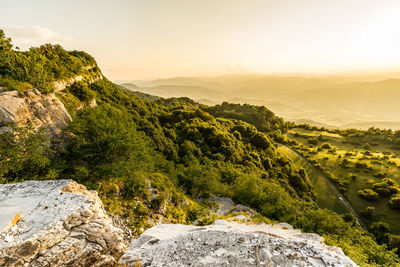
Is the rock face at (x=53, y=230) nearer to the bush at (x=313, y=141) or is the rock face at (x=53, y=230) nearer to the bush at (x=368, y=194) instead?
the bush at (x=368, y=194)

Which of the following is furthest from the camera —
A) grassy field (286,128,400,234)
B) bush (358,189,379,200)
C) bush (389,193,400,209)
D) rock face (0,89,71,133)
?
bush (358,189,379,200)

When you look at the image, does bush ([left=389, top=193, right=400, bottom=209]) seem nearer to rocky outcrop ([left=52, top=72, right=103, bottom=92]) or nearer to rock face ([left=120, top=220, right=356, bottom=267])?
rock face ([left=120, top=220, right=356, bottom=267])

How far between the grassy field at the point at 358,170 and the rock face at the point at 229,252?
231 feet

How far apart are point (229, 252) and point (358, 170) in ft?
320

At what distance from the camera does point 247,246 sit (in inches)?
391

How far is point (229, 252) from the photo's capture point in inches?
379

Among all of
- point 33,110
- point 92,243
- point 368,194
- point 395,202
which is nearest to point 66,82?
point 33,110

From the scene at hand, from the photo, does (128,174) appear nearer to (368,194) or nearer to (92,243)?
(92,243)

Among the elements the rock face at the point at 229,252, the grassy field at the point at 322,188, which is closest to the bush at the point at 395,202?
the grassy field at the point at 322,188

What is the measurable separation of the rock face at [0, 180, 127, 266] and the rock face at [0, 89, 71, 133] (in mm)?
10150

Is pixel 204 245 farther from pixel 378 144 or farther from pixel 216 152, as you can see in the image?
pixel 378 144

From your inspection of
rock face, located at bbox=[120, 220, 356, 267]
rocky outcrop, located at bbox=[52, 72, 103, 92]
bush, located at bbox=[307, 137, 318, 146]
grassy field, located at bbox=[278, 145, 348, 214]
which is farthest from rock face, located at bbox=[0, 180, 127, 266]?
bush, located at bbox=[307, 137, 318, 146]

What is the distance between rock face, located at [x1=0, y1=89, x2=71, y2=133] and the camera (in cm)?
1592

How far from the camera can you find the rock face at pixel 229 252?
8953mm
